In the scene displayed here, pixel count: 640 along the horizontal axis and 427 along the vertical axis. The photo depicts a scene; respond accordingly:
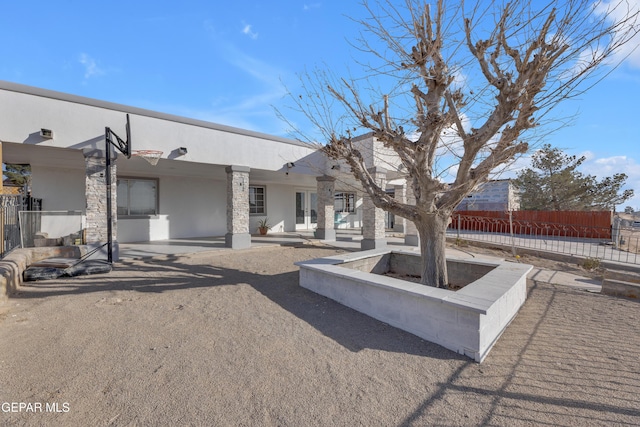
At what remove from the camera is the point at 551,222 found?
15664mm

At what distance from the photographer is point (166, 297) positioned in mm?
5191

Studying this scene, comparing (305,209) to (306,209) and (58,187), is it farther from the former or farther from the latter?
(58,187)

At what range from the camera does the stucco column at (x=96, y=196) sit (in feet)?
25.2

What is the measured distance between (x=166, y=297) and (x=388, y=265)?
486 centimetres

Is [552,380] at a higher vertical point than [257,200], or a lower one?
lower

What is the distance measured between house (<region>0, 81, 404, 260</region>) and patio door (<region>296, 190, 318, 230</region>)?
1.23 ft

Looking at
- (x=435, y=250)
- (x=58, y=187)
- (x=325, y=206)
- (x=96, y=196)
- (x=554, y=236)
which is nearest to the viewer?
(x=435, y=250)

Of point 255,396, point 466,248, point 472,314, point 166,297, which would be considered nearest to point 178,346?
point 255,396

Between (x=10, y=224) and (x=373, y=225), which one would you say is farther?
(x=373, y=225)

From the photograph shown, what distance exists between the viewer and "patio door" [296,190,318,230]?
1638 cm

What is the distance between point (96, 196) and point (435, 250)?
8536mm

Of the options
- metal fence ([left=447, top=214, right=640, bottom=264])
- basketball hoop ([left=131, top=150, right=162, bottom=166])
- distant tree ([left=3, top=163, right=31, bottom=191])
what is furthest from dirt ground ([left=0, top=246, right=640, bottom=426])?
distant tree ([left=3, top=163, right=31, bottom=191])

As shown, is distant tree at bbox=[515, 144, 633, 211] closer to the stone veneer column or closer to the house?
the house

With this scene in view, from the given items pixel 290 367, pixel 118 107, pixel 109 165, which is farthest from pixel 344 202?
pixel 290 367
